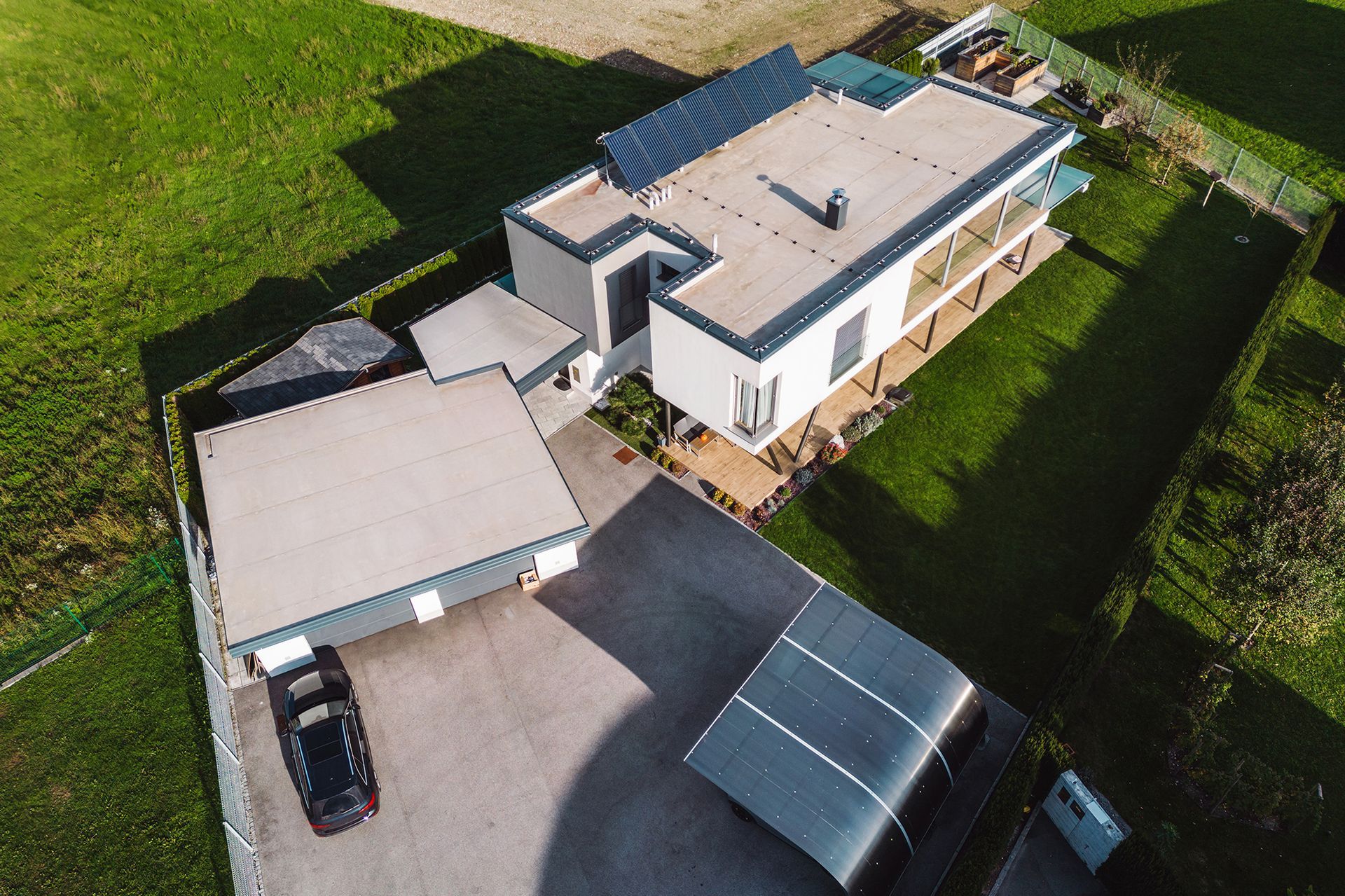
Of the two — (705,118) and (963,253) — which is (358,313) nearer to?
(705,118)

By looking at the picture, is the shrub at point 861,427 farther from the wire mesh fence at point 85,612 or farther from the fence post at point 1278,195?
the fence post at point 1278,195

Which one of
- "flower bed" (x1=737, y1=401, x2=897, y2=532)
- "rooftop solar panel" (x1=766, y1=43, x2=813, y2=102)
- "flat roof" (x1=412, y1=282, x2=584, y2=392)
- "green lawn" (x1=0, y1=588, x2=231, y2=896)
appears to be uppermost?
"rooftop solar panel" (x1=766, y1=43, x2=813, y2=102)

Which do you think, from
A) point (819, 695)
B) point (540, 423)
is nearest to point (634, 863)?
point (819, 695)

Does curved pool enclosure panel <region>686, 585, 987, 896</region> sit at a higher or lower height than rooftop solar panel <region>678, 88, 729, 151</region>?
lower

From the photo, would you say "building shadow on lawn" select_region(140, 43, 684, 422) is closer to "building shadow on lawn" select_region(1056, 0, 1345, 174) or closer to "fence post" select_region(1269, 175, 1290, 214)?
"building shadow on lawn" select_region(1056, 0, 1345, 174)

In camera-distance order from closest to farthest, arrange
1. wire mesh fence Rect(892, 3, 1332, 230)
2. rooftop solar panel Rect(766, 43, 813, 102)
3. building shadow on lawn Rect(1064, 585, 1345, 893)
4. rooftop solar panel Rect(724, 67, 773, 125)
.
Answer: building shadow on lawn Rect(1064, 585, 1345, 893) < rooftop solar panel Rect(724, 67, 773, 125) < rooftop solar panel Rect(766, 43, 813, 102) < wire mesh fence Rect(892, 3, 1332, 230)

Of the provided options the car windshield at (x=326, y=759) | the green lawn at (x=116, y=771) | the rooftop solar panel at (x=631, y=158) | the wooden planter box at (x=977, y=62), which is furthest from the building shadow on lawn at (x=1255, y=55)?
the green lawn at (x=116, y=771)

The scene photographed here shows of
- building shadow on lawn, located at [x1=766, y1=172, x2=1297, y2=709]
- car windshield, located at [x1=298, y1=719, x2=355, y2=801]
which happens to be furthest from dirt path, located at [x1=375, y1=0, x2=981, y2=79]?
car windshield, located at [x1=298, y1=719, x2=355, y2=801]
